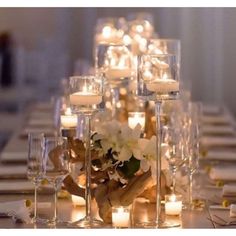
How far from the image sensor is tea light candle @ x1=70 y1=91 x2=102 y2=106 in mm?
2381

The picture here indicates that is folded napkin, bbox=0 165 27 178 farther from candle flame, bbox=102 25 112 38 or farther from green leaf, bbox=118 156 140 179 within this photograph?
candle flame, bbox=102 25 112 38

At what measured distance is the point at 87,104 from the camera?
2387 millimetres

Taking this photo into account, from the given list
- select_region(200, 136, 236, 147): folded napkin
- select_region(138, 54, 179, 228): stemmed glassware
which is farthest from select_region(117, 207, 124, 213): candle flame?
select_region(200, 136, 236, 147): folded napkin

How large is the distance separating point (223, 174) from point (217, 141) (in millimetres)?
866

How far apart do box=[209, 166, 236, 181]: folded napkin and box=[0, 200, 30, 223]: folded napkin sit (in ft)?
2.62

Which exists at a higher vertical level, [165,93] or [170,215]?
[165,93]

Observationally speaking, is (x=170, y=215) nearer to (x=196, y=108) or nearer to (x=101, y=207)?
(x=101, y=207)

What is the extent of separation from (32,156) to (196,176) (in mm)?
840

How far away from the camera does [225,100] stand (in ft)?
25.0

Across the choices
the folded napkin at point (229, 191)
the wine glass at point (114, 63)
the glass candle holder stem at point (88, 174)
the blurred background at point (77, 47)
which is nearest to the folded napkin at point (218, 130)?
the wine glass at point (114, 63)

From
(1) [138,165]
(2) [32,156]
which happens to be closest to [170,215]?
(1) [138,165]

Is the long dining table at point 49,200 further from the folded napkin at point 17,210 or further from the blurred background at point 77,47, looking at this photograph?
the blurred background at point 77,47

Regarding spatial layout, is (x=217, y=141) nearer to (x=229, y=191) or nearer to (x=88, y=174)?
(x=229, y=191)

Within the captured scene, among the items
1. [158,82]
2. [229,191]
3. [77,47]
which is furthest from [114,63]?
[77,47]
